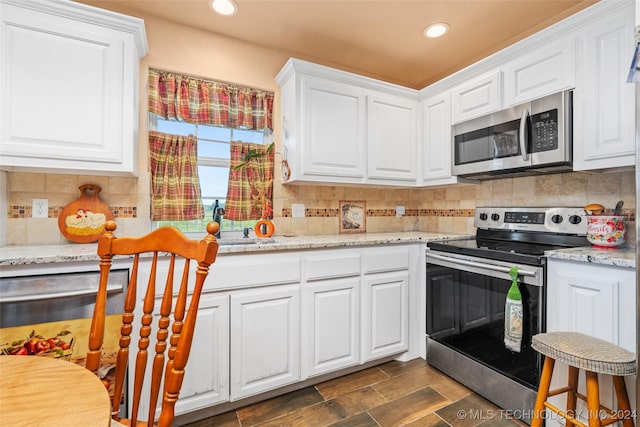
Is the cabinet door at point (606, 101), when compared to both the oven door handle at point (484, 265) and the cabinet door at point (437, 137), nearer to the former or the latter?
the oven door handle at point (484, 265)

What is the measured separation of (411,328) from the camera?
2277mm

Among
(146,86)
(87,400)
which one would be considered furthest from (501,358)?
(146,86)

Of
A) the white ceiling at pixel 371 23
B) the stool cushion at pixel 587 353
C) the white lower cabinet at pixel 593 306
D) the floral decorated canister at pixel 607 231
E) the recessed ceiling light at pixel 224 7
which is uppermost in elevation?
the white ceiling at pixel 371 23

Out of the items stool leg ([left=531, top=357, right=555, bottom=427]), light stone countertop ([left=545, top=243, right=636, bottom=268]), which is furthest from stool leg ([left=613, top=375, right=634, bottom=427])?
light stone countertop ([left=545, top=243, right=636, bottom=268])

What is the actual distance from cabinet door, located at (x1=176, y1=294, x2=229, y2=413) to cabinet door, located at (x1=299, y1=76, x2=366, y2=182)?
3.63 feet

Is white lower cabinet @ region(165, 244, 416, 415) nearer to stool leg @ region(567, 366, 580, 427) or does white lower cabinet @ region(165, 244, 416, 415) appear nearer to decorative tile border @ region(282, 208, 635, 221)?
decorative tile border @ region(282, 208, 635, 221)

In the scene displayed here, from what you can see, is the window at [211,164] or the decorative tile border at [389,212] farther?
the decorative tile border at [389,212]

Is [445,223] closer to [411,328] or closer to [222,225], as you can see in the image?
[411,328]

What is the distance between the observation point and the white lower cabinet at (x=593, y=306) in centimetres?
129

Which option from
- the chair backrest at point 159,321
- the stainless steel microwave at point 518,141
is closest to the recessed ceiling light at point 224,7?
the chair backrest at point 159,321

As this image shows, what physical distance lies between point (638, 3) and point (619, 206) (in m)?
1.15

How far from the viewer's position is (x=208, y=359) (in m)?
1.64

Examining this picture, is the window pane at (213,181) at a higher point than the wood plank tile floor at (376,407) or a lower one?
higher

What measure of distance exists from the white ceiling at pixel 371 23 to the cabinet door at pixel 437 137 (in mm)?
464
